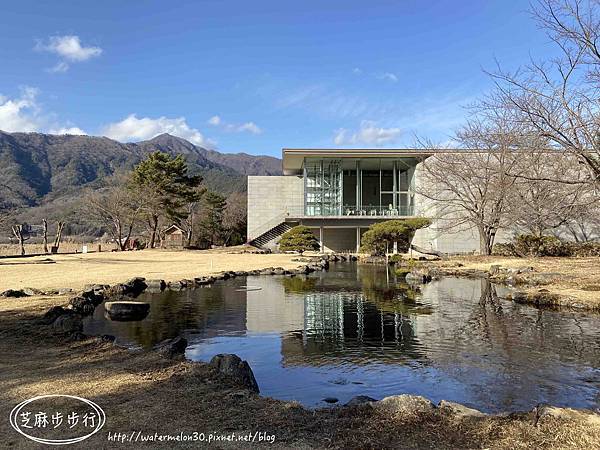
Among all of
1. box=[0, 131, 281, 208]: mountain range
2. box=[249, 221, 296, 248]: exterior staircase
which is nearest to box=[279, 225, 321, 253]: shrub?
box=[249, 221, 296, 248]: exterior staircase

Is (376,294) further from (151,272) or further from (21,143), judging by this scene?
(21,143)

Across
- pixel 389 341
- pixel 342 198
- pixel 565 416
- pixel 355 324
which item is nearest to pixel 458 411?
pixel 565 416

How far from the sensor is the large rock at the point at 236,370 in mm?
5406

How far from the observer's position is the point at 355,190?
39.1m

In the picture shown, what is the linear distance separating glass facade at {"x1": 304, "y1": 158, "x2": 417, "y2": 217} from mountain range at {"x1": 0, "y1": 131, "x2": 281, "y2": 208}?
36.9m

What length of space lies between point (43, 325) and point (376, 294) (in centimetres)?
929

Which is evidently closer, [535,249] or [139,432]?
[139,432]

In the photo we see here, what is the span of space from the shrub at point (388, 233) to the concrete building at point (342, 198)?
2.93m

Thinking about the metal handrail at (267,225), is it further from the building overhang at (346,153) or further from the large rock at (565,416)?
the large rock at (565,416)

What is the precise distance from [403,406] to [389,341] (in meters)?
4.27

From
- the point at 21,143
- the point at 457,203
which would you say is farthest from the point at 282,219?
the point at 21,143

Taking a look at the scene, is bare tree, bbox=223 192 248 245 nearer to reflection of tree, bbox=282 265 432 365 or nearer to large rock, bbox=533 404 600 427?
reflection of tree, bbox=282 265 432 365

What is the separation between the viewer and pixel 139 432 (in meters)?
3.78

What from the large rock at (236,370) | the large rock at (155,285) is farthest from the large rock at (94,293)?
the large rock at (236,370)
